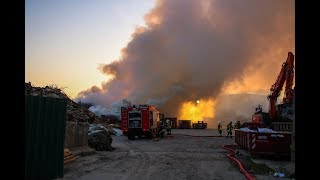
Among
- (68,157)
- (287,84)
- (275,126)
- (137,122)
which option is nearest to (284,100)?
(287,84)

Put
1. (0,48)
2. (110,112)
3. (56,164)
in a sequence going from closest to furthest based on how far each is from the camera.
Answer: (0,48) → (56,164) → (110,112)

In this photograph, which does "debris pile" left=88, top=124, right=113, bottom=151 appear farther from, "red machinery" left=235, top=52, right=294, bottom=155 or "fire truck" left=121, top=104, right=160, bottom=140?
"fire truck" left=121, top=104, right=160, bottom=140

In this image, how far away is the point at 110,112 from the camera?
69125 mm

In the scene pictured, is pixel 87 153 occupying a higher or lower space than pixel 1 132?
→ lower

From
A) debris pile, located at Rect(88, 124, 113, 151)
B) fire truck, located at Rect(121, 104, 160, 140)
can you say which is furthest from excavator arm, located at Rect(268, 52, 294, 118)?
fire truck, located at Rect(121, 104, 160, 140)

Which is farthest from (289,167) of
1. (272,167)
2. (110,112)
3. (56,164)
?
(110,112)

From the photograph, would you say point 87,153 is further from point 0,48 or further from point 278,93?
point 0,48

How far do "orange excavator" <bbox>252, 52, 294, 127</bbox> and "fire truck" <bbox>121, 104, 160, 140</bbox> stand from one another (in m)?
12.6

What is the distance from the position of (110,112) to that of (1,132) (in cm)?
6684

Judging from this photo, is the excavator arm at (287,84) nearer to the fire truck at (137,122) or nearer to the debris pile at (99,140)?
the debris pile at (99,140)

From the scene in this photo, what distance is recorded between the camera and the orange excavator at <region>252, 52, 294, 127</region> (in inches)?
1163

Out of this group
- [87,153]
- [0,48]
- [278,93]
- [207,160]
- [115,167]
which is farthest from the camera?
[278,93]

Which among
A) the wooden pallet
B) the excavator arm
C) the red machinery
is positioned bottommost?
the wooden pallet
